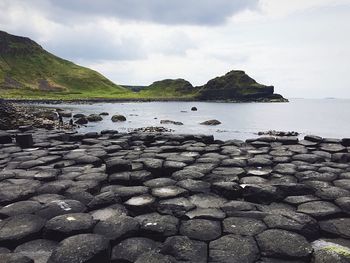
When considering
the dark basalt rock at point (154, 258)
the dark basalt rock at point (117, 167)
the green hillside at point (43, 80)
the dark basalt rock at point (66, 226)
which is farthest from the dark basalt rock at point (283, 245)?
the green hillside at point (43, 80)

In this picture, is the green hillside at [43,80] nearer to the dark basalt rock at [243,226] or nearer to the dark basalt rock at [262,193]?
the dark basalt rock at [262,193]

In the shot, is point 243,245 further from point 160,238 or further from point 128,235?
point 128,235

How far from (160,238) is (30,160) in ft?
20.5

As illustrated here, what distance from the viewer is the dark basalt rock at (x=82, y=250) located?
13.5ft

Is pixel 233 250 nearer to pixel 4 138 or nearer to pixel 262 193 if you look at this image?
pixel 262 193

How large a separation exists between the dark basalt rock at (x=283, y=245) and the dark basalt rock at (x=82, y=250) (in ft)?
6.68

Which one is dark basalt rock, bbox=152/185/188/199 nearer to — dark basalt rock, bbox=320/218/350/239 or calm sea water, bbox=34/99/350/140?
dark basalt rock, bbox=320/218/350/239

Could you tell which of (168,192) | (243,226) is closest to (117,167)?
(168,192)

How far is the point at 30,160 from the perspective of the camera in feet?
32.2

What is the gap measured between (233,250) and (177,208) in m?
1.64

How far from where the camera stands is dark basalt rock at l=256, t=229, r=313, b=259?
435 cm

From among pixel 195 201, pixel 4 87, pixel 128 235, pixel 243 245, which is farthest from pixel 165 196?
pixel 4 87

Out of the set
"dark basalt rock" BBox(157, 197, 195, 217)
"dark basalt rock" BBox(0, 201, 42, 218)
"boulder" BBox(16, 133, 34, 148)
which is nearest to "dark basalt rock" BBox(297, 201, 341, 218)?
"dark basalt rock" BBox(157, 197, 195, 217)

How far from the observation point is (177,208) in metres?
5.89
